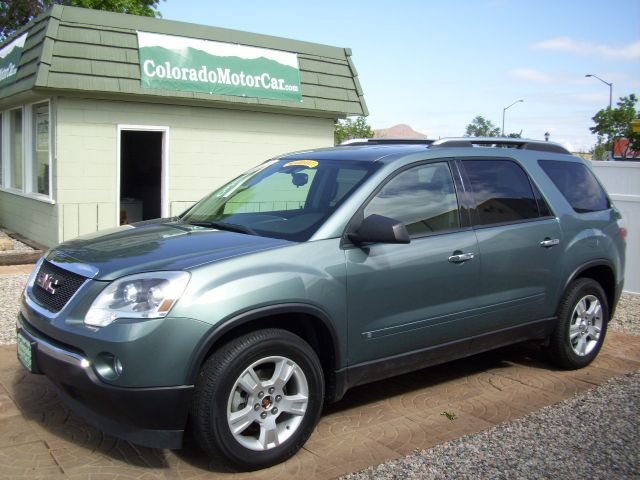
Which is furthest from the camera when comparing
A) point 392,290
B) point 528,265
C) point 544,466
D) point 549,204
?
point 549,204

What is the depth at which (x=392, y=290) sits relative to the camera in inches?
163

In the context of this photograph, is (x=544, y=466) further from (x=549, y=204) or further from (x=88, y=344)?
(x=88, y=344)

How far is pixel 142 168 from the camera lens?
14.0 metres

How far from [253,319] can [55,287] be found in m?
1.20

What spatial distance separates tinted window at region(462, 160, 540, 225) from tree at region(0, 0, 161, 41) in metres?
20.6

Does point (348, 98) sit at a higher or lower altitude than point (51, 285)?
higher

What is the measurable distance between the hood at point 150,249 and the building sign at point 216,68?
22.0 feet

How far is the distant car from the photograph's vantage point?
334 cm

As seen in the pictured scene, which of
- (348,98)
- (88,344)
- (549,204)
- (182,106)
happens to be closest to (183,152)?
(182,106)

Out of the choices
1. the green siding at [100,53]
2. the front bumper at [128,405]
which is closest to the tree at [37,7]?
the green siding at [100,53]

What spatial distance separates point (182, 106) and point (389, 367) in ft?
26.2

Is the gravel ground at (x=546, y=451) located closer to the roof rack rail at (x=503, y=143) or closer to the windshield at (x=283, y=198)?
the windshield at (x=283, y=198)

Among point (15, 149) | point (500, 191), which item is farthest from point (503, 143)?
point (15, 149)

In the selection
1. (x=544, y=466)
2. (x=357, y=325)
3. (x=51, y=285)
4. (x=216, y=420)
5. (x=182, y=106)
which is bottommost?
(x=544, y=466)
